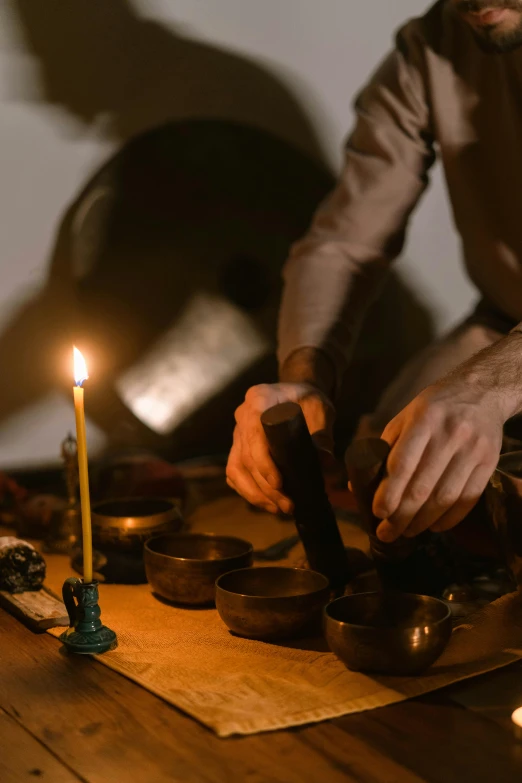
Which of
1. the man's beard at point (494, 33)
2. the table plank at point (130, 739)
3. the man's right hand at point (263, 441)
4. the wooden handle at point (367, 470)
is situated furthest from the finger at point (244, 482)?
the man's beard at point (494, 33)

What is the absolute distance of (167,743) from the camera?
990 mm

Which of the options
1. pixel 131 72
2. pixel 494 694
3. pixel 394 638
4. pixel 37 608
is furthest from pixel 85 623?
pixel 131 72

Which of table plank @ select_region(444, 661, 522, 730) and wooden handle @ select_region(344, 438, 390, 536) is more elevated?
wooden handle @ select_region(344, 438, 390, 536)

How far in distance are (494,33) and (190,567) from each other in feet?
3.61

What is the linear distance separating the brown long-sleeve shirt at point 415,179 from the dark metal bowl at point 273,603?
2.14ft

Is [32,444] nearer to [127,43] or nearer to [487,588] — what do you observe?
[127,43]

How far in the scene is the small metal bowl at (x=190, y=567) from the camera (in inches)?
54.1

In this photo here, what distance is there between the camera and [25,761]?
0.96 m

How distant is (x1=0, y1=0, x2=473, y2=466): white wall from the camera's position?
236 cm

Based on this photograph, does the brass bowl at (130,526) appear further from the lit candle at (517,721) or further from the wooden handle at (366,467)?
the lit candle at (517,721)

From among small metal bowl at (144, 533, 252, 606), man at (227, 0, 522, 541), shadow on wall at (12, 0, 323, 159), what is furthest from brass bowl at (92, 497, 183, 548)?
shadow on wall at (12, 0, 323, 159)

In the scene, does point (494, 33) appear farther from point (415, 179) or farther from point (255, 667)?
point (255, 667)

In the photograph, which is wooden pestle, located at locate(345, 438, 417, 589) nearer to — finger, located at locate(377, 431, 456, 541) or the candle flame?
finger, located at locate(377, 431, 456, 541)

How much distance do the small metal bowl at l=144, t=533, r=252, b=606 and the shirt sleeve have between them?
0.57 metres
